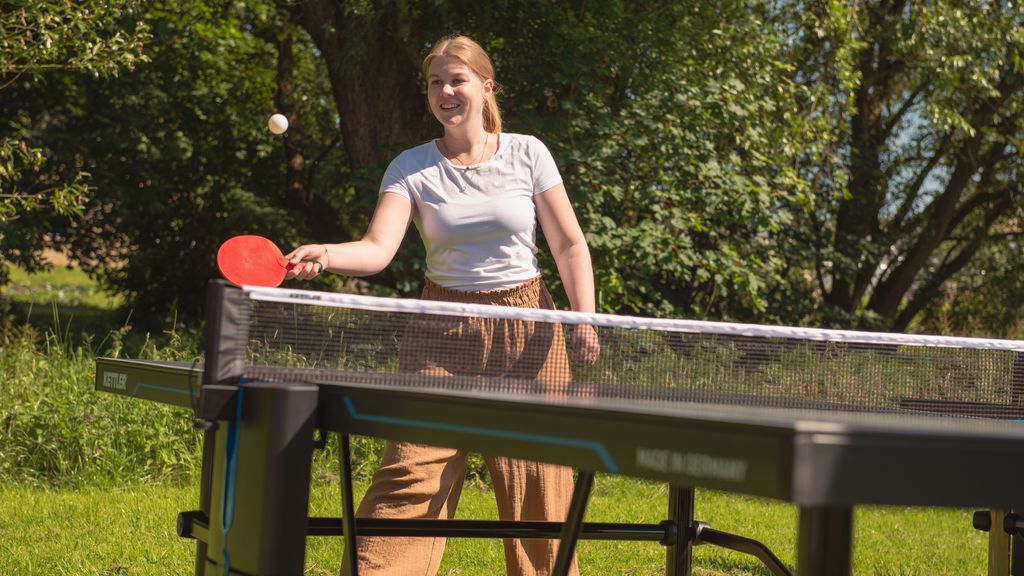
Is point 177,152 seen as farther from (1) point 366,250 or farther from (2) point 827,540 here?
(2) point 827,540

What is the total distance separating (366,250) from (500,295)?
477 millimetres

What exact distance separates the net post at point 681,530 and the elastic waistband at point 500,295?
794mm

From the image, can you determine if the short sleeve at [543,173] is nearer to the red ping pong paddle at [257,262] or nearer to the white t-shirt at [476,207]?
the white t-shirt at [476,207]

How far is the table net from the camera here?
273 cm

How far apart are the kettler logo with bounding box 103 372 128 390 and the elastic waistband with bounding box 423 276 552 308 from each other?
0.92 metres

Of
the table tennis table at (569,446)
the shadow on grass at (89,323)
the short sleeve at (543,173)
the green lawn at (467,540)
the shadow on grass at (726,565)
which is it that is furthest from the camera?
the shadow on grass at (89,323)

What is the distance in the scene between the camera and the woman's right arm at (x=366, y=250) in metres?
3.04

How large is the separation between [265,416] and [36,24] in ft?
28.8

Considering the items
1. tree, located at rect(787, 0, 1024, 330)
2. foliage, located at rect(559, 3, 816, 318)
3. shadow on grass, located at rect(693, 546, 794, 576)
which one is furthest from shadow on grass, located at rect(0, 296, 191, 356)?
shadow on grass, located at rect(693, 546, 794, 576)

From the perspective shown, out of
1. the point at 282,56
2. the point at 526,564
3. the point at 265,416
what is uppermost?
the point at 282,56

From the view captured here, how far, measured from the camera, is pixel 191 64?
15594 mm

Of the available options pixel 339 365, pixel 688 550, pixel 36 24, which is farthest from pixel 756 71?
pixel 339 365

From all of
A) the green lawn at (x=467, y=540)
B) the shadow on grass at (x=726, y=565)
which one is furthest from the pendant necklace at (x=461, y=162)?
the shadow on grass at (x=726, y=565)

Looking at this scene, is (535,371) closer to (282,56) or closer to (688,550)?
(688,550)
